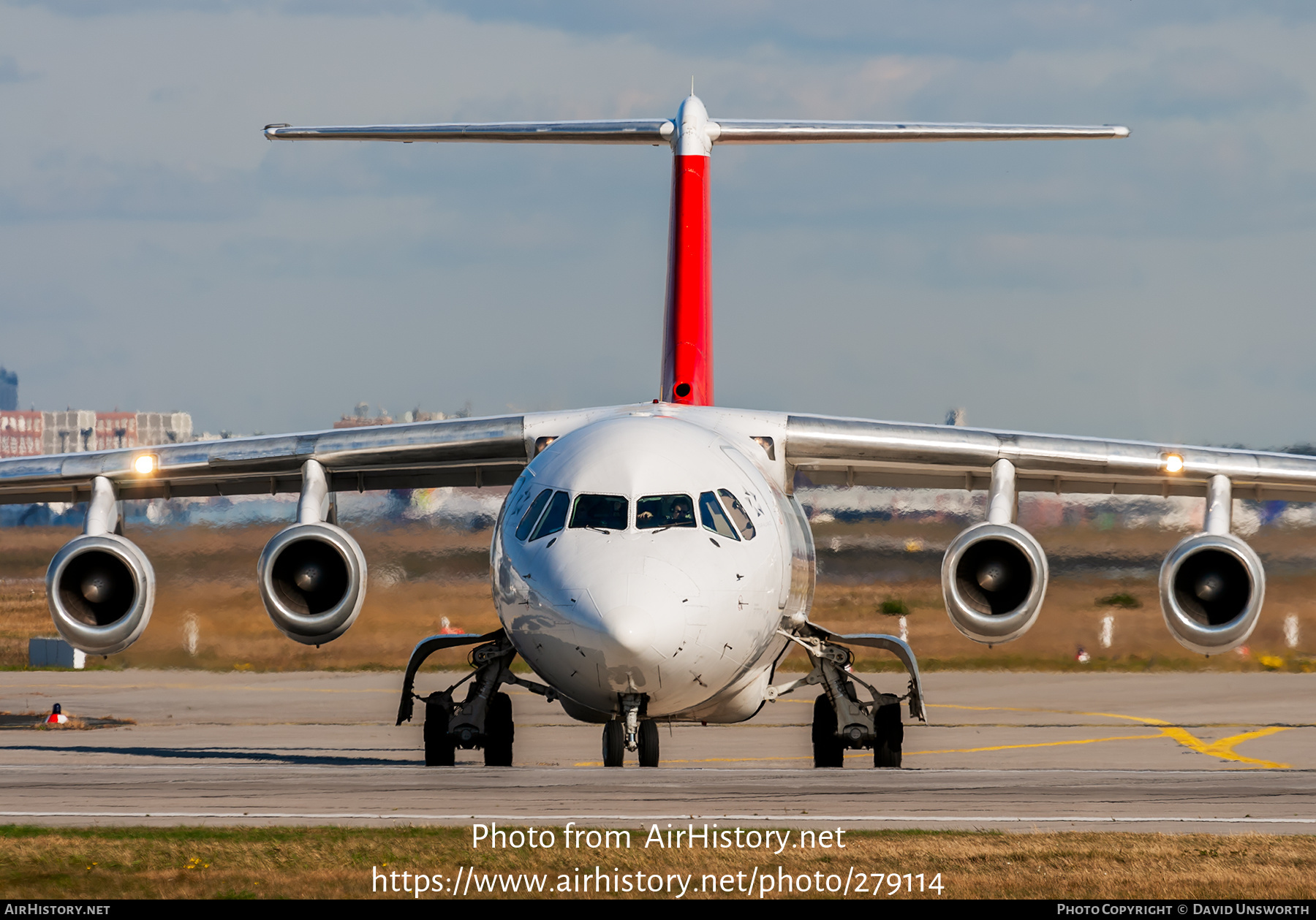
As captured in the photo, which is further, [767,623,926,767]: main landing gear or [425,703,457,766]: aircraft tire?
[767,623,926,767]: main landing gear

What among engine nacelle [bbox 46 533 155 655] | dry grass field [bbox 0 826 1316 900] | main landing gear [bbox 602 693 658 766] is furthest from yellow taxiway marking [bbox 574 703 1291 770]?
dry grass field [bbox 0 826 1316 900]

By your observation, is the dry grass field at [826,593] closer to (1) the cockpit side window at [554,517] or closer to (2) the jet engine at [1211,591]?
(2) the jet engine at [1211,591]

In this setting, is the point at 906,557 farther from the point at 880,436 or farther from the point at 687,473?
the point at 687,473

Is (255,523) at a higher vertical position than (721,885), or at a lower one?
higher

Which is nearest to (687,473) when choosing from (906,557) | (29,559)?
(906,557)

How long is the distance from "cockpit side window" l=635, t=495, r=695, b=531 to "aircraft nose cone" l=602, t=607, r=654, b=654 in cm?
90

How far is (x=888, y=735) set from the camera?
609 inches

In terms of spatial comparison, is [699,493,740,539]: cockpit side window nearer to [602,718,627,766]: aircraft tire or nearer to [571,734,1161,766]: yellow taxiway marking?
[602,718,627,766]: aircraft tire

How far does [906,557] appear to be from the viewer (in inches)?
1053

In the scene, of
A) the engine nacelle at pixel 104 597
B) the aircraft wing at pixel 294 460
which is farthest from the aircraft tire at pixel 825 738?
the engine nacelle at pixel 104 597

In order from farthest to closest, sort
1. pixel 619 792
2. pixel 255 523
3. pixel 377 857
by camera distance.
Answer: pixel 255 523 < pixel 619 792 < pixel 377 857

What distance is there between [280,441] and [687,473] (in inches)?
232

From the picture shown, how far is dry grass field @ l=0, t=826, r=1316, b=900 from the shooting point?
24.7ft
